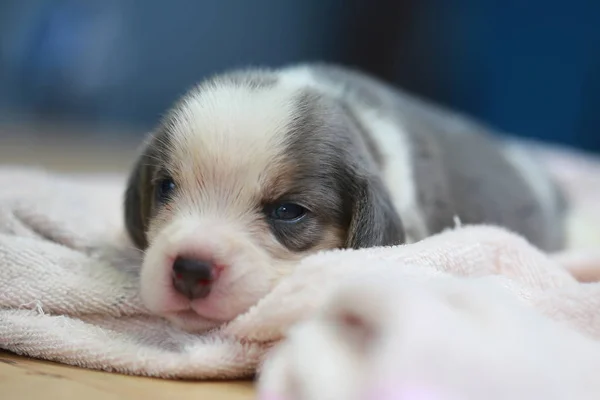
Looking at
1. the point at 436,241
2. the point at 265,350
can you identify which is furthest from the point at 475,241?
the point at 265,350

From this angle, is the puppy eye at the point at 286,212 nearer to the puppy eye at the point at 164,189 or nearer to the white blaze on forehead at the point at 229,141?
the white blaze on forehead at the point at 229,141

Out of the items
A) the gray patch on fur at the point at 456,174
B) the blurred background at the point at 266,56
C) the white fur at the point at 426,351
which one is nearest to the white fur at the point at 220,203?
the white fur at the point at 426,351

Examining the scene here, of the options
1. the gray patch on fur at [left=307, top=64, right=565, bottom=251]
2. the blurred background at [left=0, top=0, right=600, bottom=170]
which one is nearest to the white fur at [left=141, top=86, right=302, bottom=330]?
the gray patch on fur at [left=307, top=64, right=565, bottom=251]

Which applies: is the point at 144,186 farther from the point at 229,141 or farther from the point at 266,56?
the point at 266,56

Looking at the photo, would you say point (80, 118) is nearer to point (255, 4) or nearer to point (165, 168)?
point (255, 4)

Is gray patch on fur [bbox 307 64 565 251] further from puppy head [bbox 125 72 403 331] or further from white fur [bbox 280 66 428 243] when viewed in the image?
puppy head [bbox 125 72 403 331]

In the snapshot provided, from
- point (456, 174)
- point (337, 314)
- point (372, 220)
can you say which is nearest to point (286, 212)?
point (372, 220)
